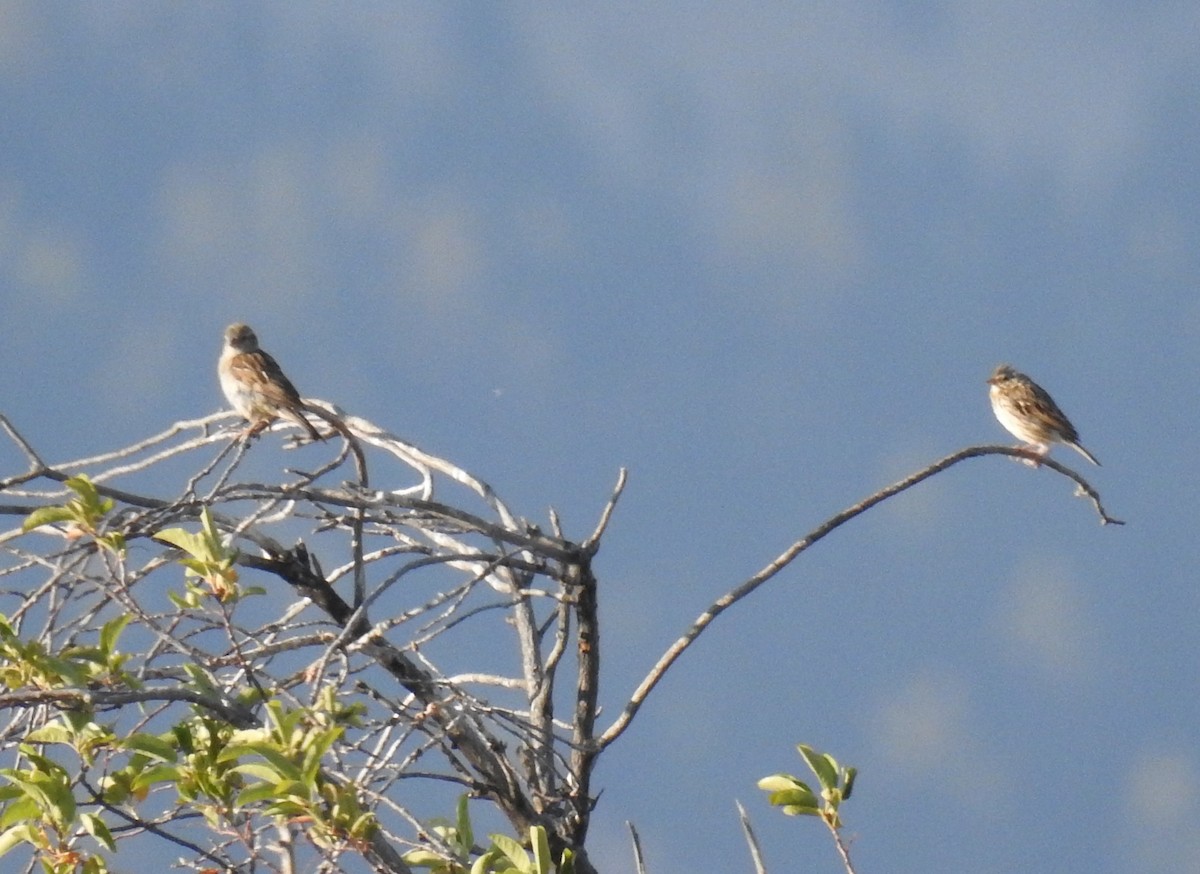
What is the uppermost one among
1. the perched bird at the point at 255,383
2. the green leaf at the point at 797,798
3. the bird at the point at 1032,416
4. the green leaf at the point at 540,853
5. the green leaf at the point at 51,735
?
the bird at the point at 1032,416

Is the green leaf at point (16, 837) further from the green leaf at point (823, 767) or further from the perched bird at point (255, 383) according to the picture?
the perched bird at point (255, 383)

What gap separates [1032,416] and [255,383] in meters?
5.22

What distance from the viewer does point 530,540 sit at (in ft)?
13.5

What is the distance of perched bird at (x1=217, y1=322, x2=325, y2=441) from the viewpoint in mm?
7512

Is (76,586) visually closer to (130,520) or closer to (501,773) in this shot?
(130,520)

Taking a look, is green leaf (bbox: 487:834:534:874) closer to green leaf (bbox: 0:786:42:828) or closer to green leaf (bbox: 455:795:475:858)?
green leaf (bbox: 455:795:475:858)

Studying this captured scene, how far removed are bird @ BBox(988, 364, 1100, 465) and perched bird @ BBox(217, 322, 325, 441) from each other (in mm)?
4999

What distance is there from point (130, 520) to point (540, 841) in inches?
46.7

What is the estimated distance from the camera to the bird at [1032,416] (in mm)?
10453

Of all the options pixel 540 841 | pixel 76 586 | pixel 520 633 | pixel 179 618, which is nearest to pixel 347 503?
pixel 179 618

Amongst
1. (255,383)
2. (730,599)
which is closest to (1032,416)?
(255,383)

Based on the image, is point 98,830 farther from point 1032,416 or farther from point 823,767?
point 1032,416

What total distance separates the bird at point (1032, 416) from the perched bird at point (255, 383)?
5.00 meters

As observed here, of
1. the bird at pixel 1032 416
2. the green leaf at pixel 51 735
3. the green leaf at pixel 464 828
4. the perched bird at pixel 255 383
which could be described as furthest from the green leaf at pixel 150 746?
the bird at pixel 1032 416
